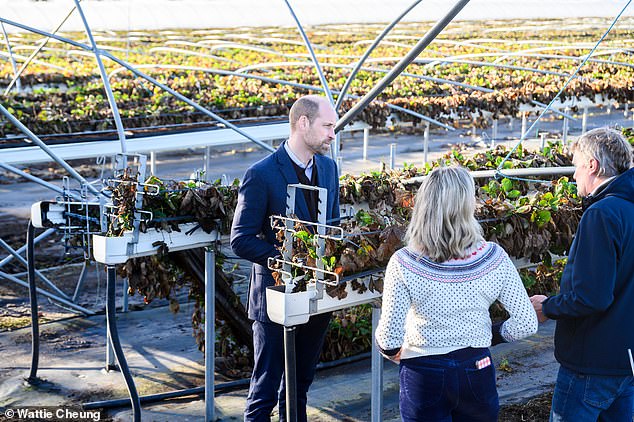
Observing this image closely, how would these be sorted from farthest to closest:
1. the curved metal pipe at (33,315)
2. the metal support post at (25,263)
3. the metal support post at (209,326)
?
the metal support post at (25,263), the curved metal pipe at (33,315), the metal support post at (209,326)

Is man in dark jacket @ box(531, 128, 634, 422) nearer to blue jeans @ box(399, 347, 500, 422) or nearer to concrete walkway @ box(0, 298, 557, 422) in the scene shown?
blue jeans @ box(399, 347, 500, 422)

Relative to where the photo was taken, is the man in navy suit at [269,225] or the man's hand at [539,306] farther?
the man in navy suit at [269,225]

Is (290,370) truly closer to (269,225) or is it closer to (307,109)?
(269,225)

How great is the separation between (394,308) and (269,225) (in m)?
1.18

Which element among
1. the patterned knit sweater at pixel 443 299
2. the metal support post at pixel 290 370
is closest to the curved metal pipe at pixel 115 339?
the metal support post at pixel 290 370

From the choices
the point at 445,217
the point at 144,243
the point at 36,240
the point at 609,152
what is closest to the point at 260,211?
the point at 144,243

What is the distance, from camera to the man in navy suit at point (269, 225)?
362 centimetres

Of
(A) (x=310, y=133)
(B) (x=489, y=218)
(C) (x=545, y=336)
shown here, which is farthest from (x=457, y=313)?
(C) (x=545, y=336)

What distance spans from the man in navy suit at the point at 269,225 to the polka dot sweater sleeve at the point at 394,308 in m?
0.95

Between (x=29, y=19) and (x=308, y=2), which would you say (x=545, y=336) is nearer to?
(x=29, y=19)

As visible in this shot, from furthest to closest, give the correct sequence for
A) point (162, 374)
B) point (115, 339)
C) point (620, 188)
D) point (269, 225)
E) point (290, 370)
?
point (162, 374) → point (115, 339) → point (269, 225) → point (290, 370) → point (620, 188)

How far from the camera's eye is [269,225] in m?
3.76

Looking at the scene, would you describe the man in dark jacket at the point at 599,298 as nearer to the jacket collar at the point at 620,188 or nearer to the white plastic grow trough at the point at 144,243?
the jacket collar at the point at 620,188

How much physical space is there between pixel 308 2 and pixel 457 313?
132 ft
